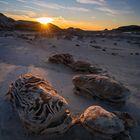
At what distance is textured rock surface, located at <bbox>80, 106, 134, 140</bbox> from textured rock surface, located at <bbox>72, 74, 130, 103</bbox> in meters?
1.19

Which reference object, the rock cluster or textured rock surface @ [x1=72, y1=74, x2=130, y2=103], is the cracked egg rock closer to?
textured rock surface @ [x1=72, y1=74, x2=130, y2=103]

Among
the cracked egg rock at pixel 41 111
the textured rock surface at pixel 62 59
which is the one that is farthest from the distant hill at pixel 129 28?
the cracked egg rock at pixel 41 111

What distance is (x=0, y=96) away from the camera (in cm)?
546

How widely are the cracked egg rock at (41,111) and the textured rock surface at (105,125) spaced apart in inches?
13.4

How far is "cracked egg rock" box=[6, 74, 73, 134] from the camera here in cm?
390

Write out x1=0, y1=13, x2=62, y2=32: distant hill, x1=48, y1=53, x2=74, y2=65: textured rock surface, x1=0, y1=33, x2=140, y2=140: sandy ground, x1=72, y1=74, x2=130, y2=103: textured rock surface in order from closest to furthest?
x1=0, y1=33, x2=140, y2=140: sandy ground → x1=72, y1=74, x2=130, y2=103: textured rock surface → x1=48, y1=53, x2=74, y2=65: textured rock surface → x1=0, y1=13, x2=62, y2=32: distant hill

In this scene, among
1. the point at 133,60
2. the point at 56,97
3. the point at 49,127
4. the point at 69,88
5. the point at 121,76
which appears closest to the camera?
the point at 49,127

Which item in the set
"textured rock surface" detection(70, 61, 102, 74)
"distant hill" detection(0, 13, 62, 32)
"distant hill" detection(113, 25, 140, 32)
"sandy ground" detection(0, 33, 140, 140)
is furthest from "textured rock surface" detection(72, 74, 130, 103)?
"distant hill" detection(113, 25, 140, 32)

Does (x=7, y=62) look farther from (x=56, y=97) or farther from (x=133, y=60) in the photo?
(x=133, y=60)

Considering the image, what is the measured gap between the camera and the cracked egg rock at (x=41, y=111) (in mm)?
3896

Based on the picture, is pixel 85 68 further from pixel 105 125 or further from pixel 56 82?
pixel 105 125

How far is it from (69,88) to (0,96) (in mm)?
1866

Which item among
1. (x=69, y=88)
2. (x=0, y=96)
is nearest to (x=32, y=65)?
(x=69, y=88)

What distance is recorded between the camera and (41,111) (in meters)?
4.00
